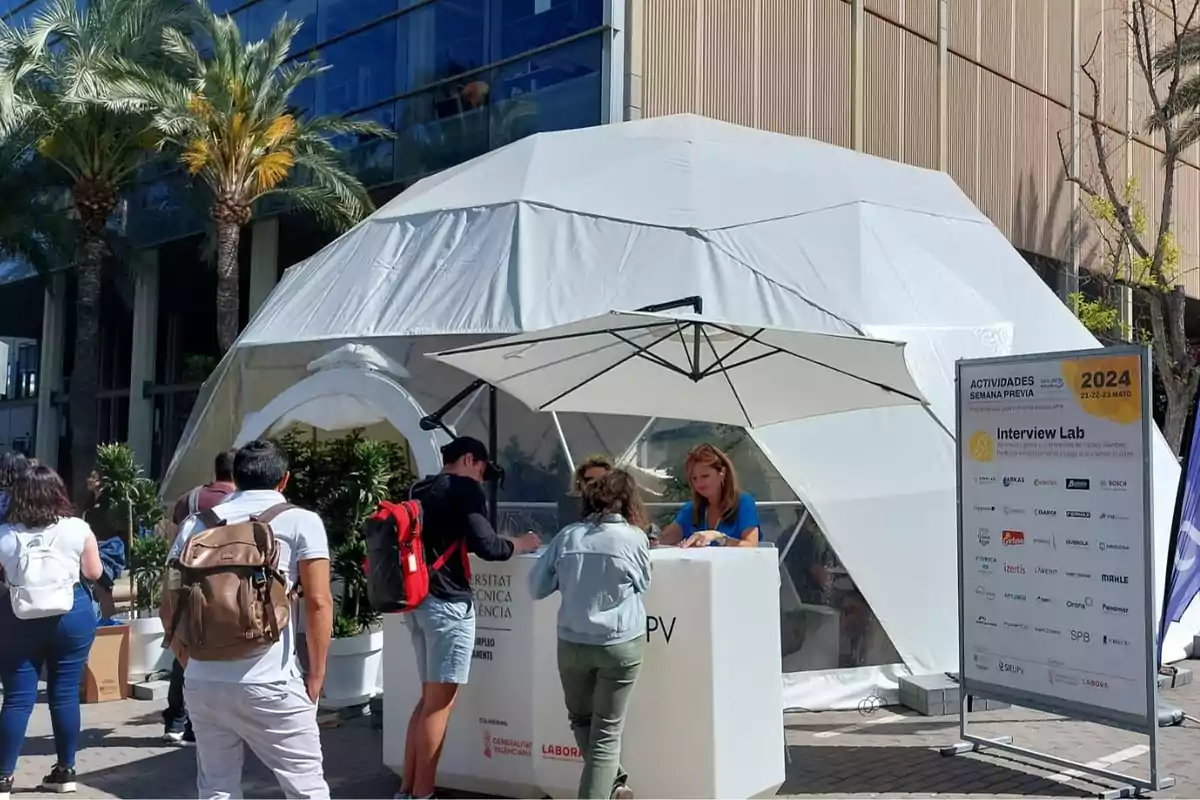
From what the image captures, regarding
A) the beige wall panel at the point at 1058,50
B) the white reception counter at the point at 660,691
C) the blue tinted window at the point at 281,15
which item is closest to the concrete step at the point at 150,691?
the white reception counter at the point at 660,691

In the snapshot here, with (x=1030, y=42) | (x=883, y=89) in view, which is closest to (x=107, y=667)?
(x=883, y=89)

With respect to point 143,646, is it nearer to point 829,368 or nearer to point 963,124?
point 829,368

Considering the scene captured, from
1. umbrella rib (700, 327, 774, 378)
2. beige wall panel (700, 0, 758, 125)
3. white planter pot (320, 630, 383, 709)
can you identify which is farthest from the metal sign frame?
beige wall panel (700, 0, 758, 125)

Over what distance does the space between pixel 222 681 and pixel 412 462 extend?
6842mm

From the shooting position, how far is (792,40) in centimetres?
1652

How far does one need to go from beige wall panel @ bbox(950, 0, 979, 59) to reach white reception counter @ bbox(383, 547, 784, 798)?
1668cm

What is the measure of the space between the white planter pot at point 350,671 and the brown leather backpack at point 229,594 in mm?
4097

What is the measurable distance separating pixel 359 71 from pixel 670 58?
6.23 metres

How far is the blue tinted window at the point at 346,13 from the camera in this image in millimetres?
18281

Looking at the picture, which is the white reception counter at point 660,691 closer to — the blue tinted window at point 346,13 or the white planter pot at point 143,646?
the white planter pot at point 143,646

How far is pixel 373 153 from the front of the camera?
726 inches

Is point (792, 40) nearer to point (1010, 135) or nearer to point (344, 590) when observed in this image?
point (1010, 135)

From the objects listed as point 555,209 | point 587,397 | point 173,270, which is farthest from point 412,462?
point 173,270

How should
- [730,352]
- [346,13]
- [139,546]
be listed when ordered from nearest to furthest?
1. [730,352]
2. [139,546]
3. [346,13]
